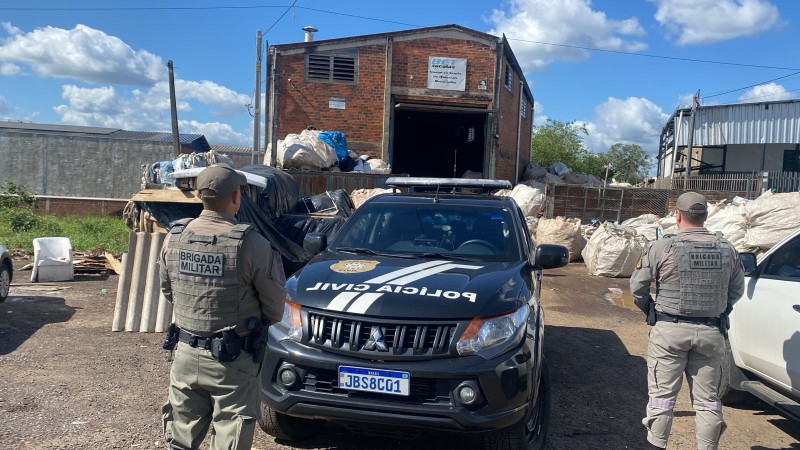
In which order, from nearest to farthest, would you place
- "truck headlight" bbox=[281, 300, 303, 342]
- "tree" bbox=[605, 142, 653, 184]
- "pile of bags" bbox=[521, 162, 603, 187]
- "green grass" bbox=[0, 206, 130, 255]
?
"truck headlight" bbox=[281, 300, 303, 342]
"green grass" bbox=[0, 206, 130, 255]
"pile of bags" bbox=[521, 162, 603, 187]
"tree" bbox=[605, 142, 653, 184]

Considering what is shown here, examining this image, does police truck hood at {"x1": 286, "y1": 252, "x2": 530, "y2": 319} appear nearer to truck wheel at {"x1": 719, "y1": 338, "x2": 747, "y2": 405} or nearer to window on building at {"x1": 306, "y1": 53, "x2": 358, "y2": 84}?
truck wheel at {"x1": 719, "y1": 338, "x2": 747, "y2": 405}

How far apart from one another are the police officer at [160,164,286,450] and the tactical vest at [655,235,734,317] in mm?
2404

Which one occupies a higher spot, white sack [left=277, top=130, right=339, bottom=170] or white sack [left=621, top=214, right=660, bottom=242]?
white sack [left=277, top=130, right=339, bottom=170]

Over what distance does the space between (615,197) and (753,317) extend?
11767 millimetres

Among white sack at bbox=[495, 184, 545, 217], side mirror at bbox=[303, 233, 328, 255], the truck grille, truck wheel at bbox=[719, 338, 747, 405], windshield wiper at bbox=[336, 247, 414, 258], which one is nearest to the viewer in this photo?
the truck grille

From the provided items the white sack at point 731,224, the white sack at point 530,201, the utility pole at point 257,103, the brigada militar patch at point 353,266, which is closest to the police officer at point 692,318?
the brigada militar patch at point 353,266

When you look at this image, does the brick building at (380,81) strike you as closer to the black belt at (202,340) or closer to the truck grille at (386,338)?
the truck grille at (386,338)

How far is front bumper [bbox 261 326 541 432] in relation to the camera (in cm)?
341

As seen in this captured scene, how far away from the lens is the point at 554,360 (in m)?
6.46

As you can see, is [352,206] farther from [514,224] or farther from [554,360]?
[514,224]

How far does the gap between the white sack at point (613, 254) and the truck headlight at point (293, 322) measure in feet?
30.7

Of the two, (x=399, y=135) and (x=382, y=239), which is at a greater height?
(x=399, y=135)

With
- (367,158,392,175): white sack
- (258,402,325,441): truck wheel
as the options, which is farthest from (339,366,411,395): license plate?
(367,158,392,175): white sack

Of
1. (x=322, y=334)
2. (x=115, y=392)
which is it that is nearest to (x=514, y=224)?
(x=322, y=334)
